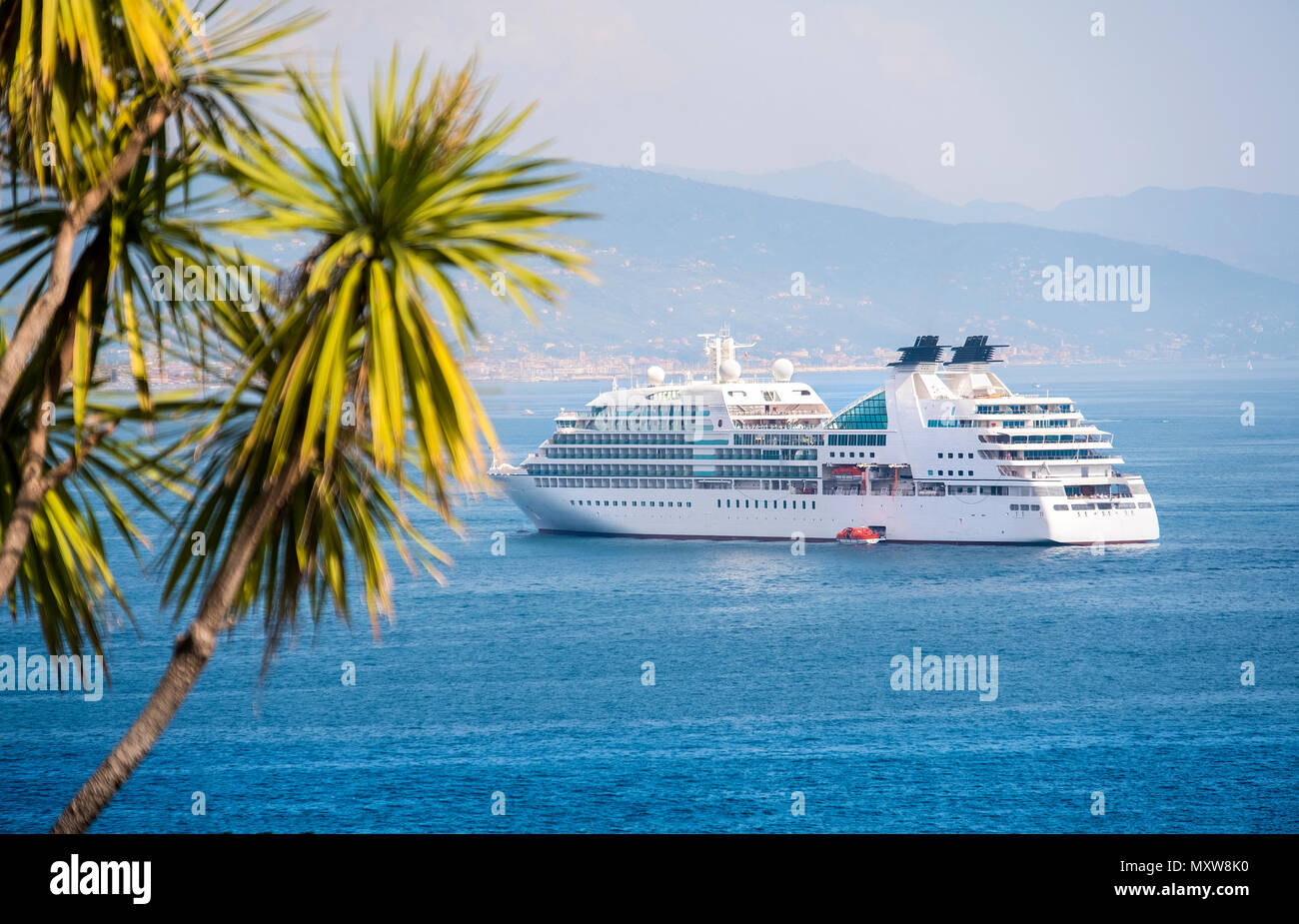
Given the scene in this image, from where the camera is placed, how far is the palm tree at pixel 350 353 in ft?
14.2

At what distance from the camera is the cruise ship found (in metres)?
55.4

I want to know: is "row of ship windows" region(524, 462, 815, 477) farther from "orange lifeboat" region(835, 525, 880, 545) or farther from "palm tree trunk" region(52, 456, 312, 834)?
"palm tree trunk" region(52, 456, 312, 834)

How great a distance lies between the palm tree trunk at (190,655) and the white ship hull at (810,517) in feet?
171

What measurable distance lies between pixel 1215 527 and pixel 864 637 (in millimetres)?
28836

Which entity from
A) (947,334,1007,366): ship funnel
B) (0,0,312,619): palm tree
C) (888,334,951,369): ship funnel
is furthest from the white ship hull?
(0,0,312,619): palm tree

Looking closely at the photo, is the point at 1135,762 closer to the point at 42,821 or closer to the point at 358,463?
the point at 42,821

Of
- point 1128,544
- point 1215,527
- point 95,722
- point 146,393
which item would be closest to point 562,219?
point 146,393

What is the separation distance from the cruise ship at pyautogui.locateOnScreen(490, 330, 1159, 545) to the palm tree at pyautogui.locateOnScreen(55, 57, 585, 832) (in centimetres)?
5163

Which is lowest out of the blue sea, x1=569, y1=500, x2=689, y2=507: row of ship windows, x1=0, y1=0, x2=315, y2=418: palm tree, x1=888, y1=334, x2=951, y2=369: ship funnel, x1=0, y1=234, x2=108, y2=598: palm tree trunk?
the blue sea

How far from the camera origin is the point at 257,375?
5.02 m

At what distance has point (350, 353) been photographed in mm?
4801

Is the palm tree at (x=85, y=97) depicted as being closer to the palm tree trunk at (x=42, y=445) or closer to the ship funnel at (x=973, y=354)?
the palm tree trunk at (x=42, y=445)

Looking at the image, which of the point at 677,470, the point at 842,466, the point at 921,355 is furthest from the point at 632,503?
the point at 921,355
